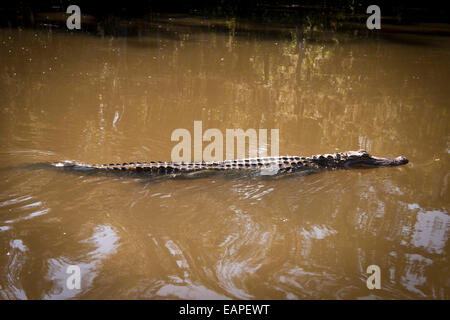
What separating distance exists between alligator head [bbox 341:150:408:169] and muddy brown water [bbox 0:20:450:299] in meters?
0.14

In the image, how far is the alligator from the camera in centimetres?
437

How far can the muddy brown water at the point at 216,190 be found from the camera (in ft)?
9.55

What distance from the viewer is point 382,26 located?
1521cm

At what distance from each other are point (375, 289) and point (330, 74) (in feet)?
21.0

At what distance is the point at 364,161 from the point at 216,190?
6.84 ft

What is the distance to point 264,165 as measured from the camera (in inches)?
180

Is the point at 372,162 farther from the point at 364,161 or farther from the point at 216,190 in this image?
the point at 216,190
